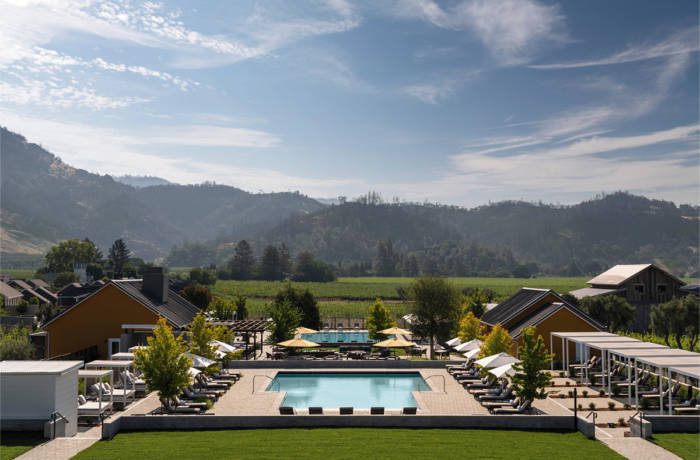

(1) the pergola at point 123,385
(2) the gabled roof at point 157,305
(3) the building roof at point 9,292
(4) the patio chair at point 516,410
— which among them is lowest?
(4) the patio chair at point 516,410

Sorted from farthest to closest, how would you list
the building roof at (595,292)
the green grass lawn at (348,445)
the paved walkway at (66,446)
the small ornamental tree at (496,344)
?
the building roof at (595,292) < the small ornamental tree at (496,344) < the green grass lawn at (348,445) < the paved walkway at (66,446)

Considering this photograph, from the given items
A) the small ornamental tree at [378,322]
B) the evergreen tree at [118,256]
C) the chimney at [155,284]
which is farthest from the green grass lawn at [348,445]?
the evergreen tree at [118,256]

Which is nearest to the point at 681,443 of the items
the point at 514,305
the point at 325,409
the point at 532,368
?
the point at 532,368

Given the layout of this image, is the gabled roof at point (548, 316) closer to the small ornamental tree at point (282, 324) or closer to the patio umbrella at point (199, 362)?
the small ornamental tree at point (282, 324)

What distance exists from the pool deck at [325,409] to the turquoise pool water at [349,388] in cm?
62

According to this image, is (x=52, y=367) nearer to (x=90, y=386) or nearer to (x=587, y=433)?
(x=90, y=386)

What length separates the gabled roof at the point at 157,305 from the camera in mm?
35656

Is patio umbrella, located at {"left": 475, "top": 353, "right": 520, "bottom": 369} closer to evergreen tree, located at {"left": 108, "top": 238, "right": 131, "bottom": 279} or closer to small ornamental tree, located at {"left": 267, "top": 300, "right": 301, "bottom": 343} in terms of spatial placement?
small ornamental tree, located at {"left": 267, "top": 300, "right": 301, "bottom": 343}

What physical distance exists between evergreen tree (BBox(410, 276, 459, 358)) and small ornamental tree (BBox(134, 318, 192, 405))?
22966 mm

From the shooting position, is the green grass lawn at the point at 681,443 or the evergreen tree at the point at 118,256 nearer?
the green grass lawn at the point at 681,443

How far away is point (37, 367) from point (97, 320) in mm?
15996

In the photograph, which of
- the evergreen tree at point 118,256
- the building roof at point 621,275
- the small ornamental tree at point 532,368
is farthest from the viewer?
the evergreen tree at point 118,256

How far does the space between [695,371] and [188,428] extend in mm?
17847

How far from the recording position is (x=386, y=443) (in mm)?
18562
